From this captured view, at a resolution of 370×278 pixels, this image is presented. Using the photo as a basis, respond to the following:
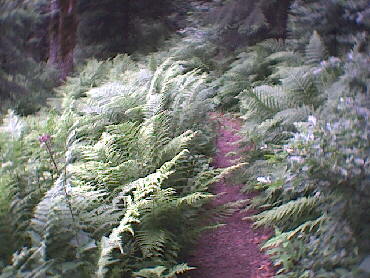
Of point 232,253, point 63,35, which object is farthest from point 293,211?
point 63,35

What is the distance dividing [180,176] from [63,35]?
9209 millimetres

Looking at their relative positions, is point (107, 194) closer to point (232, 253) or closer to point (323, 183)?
point (232, 253)

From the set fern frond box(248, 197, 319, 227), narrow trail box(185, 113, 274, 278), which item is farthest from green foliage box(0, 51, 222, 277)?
Answer: fern frond box(248, 197, 319, 227)

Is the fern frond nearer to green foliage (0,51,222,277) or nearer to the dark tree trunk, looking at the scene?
green foliage (0,51,222,277)

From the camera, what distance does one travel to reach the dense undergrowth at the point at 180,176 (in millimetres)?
3396

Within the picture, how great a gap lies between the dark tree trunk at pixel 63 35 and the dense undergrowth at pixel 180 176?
5710 mm

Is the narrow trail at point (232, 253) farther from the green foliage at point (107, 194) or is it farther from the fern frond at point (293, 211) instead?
the fern frond at point (293, 211)

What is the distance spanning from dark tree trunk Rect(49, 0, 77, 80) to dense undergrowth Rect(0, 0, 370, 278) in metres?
5.71

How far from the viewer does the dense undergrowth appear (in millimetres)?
3396

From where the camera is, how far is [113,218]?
426 centimetres

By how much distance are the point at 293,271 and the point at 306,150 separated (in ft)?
3.64

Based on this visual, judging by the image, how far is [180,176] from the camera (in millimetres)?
5402

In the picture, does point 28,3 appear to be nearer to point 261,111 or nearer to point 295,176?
point 261,111

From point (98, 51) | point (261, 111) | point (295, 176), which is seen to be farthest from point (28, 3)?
point (98, 51)
